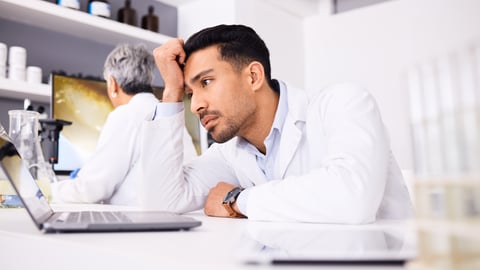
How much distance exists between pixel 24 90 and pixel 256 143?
1318 millimetres

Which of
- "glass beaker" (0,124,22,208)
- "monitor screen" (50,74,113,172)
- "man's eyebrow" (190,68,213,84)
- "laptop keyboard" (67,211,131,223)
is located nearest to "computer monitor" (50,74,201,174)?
"monitor screen" (50,74,113,172)

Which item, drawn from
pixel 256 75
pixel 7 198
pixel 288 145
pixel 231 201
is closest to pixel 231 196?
pixel 231 201

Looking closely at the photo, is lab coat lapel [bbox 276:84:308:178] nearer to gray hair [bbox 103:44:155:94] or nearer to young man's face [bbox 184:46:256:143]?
young man's face [bbox 184:46:256:143]

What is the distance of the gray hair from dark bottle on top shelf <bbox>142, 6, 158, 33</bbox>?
650 mm

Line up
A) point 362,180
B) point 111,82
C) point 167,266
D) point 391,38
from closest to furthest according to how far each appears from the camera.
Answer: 1. point 167,266
2. point 362,180
3. point 111,82
4. point 391,38

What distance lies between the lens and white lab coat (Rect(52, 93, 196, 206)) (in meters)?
1.71

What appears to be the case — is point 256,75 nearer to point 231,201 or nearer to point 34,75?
point 231,201

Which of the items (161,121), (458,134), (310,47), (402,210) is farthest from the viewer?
(310,47)

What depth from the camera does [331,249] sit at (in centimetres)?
38

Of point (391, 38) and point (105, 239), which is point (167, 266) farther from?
point (391, 38)

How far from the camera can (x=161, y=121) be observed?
48.3 inches

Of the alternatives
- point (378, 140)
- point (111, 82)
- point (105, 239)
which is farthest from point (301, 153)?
point (111, 82)

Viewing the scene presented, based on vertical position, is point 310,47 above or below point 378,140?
above

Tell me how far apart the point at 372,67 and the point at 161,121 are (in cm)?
230
